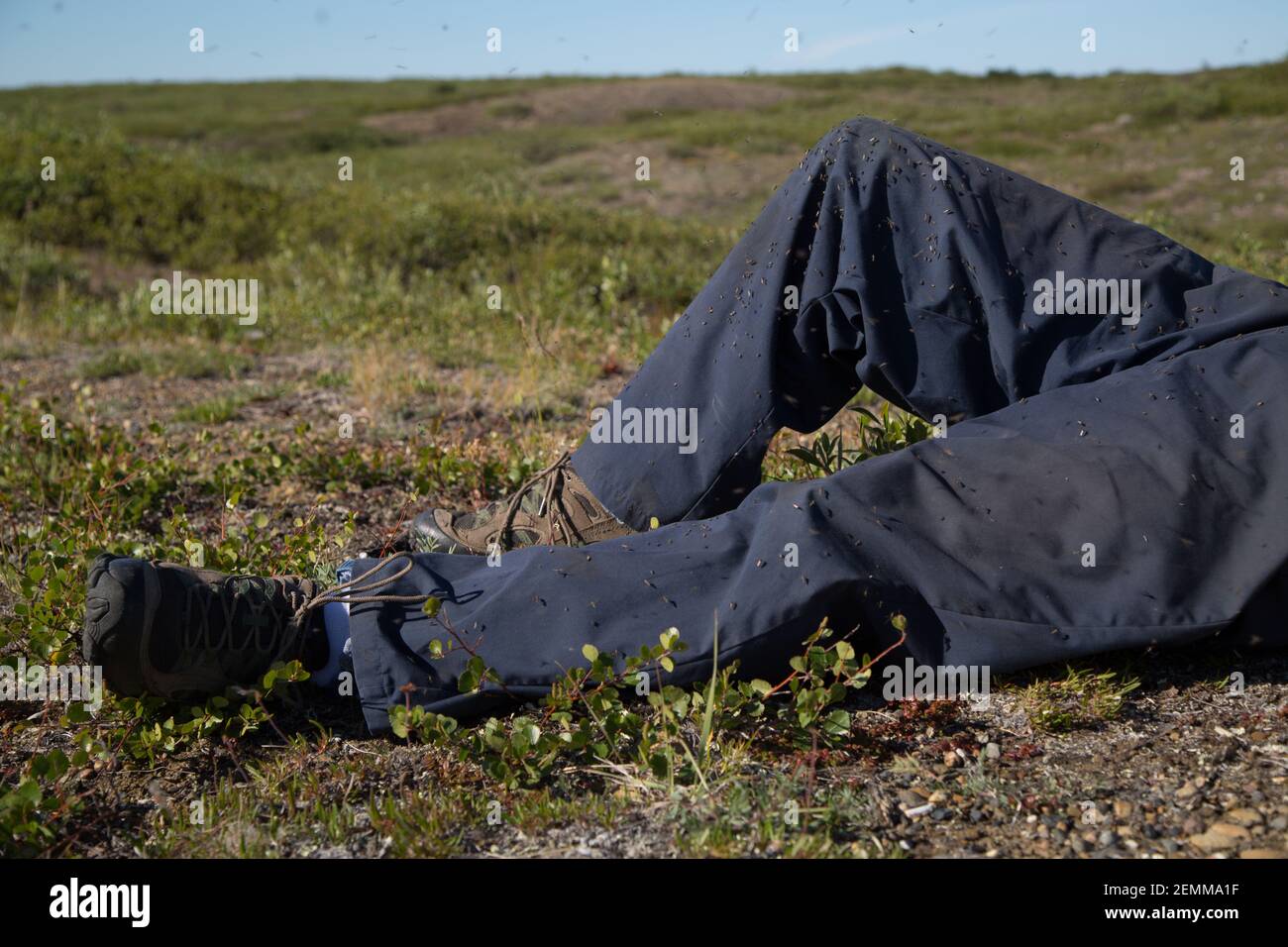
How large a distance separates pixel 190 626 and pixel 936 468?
1.55 meters

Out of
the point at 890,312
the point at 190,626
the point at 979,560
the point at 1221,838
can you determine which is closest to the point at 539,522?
the point at 190,626

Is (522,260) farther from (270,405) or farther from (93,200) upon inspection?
(93,200)

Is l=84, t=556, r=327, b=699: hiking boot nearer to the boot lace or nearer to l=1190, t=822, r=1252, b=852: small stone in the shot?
the boot lace

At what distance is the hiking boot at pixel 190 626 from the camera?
6.97 ft

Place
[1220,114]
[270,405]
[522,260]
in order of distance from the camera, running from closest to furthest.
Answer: [270,405] → [522,260] → [1220,114]

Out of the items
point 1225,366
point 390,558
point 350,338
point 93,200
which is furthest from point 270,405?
point 93,200

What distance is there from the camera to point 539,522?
283 centimetres

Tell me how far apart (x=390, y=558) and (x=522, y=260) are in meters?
7.36

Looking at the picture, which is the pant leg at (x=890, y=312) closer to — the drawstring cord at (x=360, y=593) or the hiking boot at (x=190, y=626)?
the drawstring cord at (x=360, y=593)

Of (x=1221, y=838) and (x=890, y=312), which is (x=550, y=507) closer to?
(x=890, y=312)

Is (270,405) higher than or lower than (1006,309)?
lower

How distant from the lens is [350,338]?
266 inches

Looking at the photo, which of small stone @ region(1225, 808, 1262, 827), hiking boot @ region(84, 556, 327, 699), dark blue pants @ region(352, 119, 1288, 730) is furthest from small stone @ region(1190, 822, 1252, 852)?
hiking boot @ region(84, 556, 327, 699)

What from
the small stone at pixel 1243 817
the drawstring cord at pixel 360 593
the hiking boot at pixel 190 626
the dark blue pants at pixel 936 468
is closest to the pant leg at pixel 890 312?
the dark blue pants at pixel 936 468
